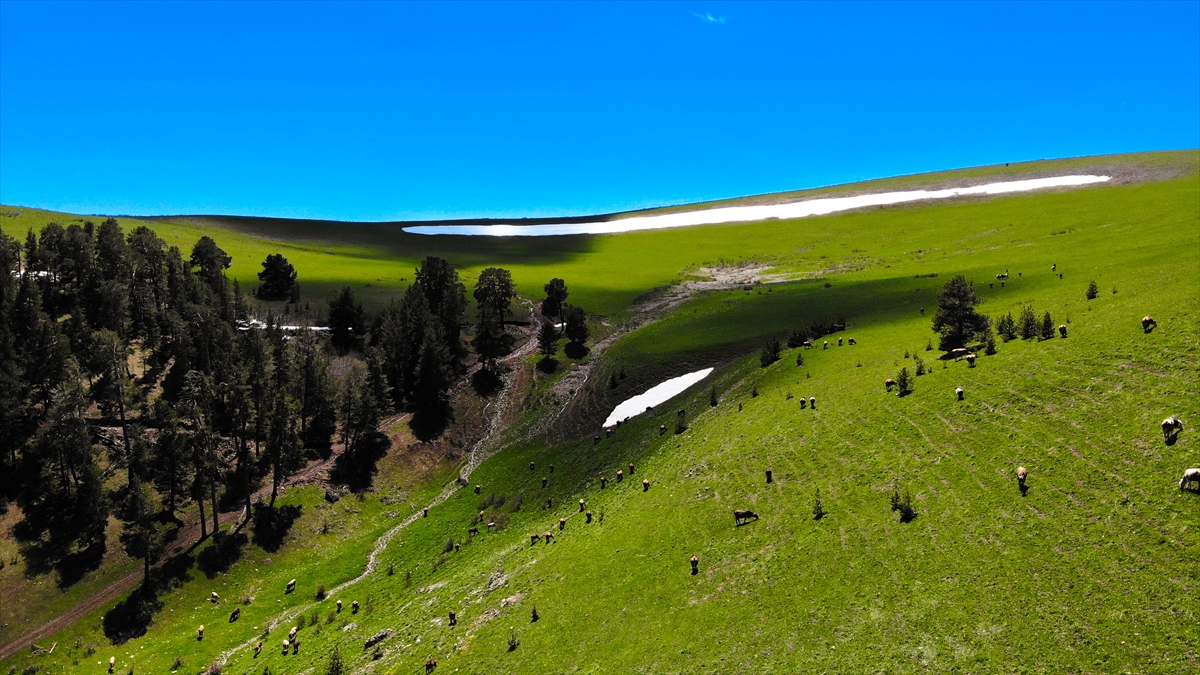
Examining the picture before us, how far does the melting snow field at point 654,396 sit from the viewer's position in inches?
2790

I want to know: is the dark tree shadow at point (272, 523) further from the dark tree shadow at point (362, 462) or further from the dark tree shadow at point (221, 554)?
the dark tree shadow at point (362, 462)

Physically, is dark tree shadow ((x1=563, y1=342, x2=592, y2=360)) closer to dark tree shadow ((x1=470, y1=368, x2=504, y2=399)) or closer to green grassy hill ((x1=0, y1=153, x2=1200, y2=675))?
dark tree shadow ((x1=470, y1=368, x2=504, y2=399))

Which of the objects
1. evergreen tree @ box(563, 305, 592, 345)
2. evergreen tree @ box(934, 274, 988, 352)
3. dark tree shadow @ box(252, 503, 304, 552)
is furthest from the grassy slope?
evergreen tree @ box(934, 274, 988, 352)

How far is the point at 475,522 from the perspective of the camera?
2265 inches

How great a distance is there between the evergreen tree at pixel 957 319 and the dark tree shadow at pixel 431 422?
5922cm

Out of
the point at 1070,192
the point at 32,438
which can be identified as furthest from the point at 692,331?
the point at 1070,192

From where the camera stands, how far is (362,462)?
255 feet

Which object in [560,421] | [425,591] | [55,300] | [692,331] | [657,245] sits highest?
[657,245]

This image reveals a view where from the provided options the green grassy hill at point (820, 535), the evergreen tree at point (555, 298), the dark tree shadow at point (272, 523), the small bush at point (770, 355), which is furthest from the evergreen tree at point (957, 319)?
the evergreen tree at point (555, 298)

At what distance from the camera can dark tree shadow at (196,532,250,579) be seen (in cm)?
6081

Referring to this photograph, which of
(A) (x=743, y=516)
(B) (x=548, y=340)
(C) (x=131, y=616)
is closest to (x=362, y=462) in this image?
(C) (x=131, y=616)

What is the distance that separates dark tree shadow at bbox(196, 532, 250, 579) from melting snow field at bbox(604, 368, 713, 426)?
38.1 meters

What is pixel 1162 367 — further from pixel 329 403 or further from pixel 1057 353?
pixel 329 403

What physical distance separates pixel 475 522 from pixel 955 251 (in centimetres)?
10568
